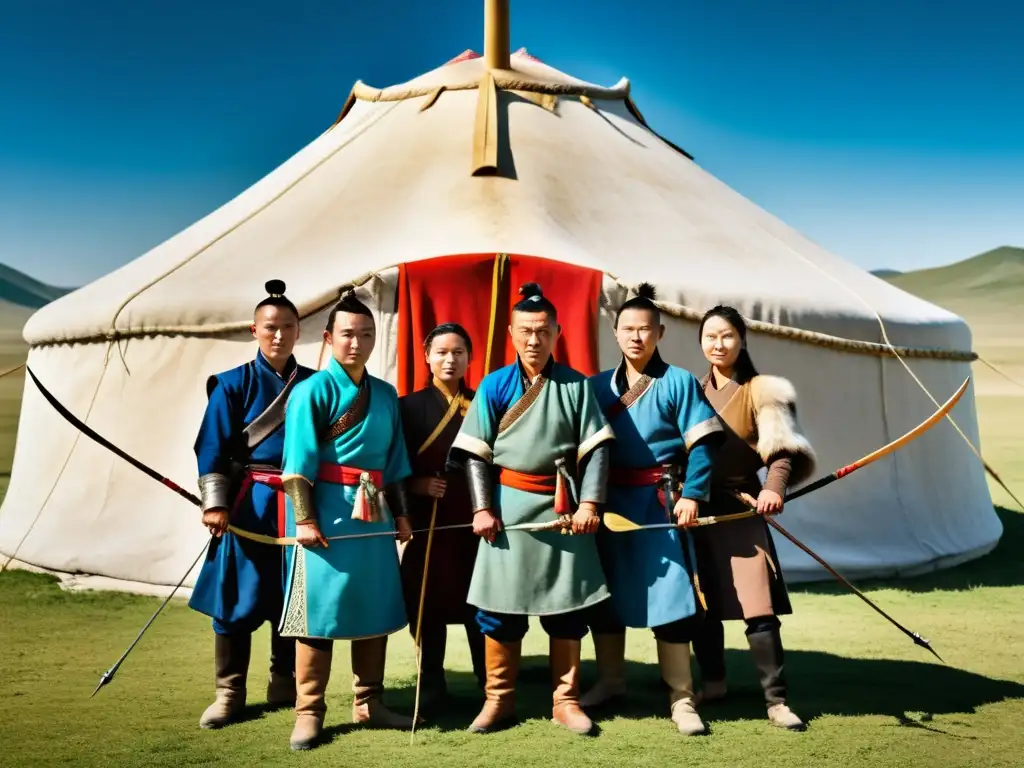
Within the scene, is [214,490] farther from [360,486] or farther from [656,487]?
[656,487]

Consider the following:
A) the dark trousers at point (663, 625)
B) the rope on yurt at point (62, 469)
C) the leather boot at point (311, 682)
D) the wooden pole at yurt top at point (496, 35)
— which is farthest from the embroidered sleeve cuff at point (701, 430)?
the wooden pole at yurt top at point (496, 35)

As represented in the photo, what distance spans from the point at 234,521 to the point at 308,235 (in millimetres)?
2882

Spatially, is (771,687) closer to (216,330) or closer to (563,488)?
(563,488)

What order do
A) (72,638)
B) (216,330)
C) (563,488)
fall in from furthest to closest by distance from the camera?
(216,330) < (72,638) < (563,488)

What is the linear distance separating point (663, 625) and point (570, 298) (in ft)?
7.13

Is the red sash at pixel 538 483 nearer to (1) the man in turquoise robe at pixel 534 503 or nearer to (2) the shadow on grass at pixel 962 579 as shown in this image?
(1) the man in turquoise robe at pixel 534 503

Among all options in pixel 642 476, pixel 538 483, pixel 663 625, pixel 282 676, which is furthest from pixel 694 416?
pixel 282 676

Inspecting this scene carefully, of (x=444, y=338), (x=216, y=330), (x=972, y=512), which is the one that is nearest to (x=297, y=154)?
(x=216, y=330)

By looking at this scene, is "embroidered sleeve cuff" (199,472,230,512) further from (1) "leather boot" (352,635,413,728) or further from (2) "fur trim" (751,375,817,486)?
(2) "fur trim" (751,375,817,486)

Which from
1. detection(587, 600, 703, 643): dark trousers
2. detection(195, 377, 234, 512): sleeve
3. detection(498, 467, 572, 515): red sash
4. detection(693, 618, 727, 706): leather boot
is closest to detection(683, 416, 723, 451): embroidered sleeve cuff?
detection(498, 467, 572, 515): red sash

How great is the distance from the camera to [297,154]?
715 centimetres

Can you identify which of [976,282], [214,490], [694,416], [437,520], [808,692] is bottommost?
[808,692]

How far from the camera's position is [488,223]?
17.8ft

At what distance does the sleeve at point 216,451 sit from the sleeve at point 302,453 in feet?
0.74
